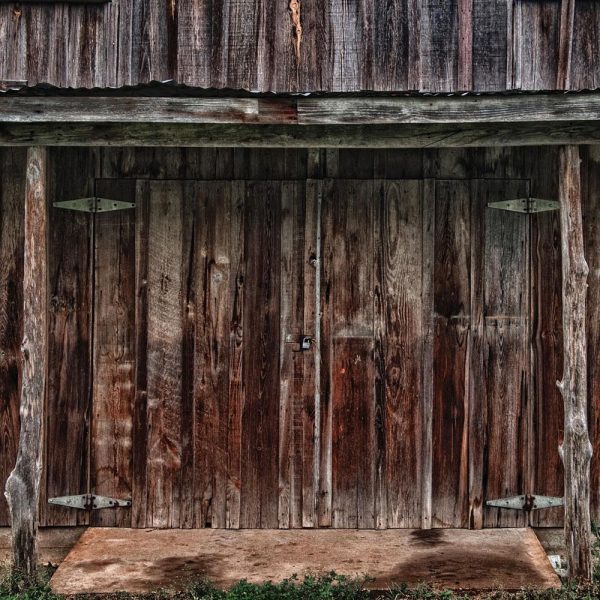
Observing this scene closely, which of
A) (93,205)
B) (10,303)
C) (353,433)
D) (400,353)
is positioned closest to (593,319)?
(400,353)

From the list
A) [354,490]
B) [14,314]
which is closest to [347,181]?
[354,490]

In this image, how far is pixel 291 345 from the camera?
6434mm

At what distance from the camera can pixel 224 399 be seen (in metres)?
6.44

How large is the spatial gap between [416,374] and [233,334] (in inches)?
64.5

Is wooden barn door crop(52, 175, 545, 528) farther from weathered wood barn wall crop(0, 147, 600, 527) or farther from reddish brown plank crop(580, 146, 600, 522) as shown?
reddish brown plank crop(580, 146, 600, 522)

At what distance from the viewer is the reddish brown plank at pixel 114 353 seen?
6410 millimetres

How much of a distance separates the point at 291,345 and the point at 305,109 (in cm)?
215

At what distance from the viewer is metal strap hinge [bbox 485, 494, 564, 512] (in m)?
6.39

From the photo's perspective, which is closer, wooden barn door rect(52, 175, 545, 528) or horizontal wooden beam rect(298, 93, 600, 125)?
horizontal wooden beam rect(298, 93, 600, 125)

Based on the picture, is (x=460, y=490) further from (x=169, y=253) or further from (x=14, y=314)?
(x=14, y=314)

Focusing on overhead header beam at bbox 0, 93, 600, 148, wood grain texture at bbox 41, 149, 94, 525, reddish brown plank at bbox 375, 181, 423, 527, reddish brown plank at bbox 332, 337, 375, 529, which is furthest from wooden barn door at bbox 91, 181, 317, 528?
overhead header beam at bbox 0, 93, 600, 148

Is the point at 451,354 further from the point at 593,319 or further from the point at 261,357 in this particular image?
the point at 261,357

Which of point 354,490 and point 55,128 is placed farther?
point 354,490

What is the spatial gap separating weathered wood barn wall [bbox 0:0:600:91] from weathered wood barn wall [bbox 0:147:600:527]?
656mm
